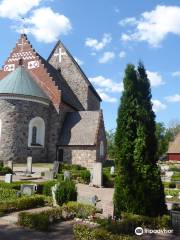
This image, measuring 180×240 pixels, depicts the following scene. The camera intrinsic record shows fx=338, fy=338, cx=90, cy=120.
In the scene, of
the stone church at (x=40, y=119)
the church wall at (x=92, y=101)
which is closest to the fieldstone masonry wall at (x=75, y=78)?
the church wall at (x=92, y=101)

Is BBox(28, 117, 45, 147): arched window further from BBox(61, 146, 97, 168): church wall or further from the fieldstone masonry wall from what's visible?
the fieldstone masonry wall

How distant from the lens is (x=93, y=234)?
7934mm

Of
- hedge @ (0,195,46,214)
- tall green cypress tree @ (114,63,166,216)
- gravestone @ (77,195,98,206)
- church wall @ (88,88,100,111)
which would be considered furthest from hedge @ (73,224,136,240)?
church wall @ (88,88,100,111)

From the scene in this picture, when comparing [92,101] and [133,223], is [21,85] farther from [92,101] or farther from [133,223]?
[133,223]

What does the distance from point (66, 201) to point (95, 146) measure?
18732mm

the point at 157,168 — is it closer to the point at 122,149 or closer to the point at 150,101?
the point at 122,149

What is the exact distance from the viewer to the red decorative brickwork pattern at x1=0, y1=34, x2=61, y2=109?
34.2 meters

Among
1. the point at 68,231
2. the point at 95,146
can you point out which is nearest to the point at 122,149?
the point at 68,231

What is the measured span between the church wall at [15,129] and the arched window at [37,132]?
85cm

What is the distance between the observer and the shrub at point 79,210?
10922 millimetres

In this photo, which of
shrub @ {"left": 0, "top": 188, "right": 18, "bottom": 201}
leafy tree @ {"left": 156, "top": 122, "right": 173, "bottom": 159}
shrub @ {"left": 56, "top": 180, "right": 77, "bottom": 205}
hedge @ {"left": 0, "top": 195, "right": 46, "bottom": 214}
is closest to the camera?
hedge @ {"left": 0, "top": 195, "right": 46, "bottom": 214}

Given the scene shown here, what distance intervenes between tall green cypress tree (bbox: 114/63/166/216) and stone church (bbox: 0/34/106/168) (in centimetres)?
2042

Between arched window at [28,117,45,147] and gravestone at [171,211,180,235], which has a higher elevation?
arched window at [28,117,45,147]

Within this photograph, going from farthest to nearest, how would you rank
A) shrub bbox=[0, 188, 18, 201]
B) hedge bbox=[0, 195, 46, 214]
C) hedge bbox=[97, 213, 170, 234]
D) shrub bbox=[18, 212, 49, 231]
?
shrub bbox=[0, 188, 18, 201] → hedge bbox=[0, 195, 46, 214] → shrub bbox=[18, 212, 49, 231] → hedge bbox=[97, 213, 170, 234]
